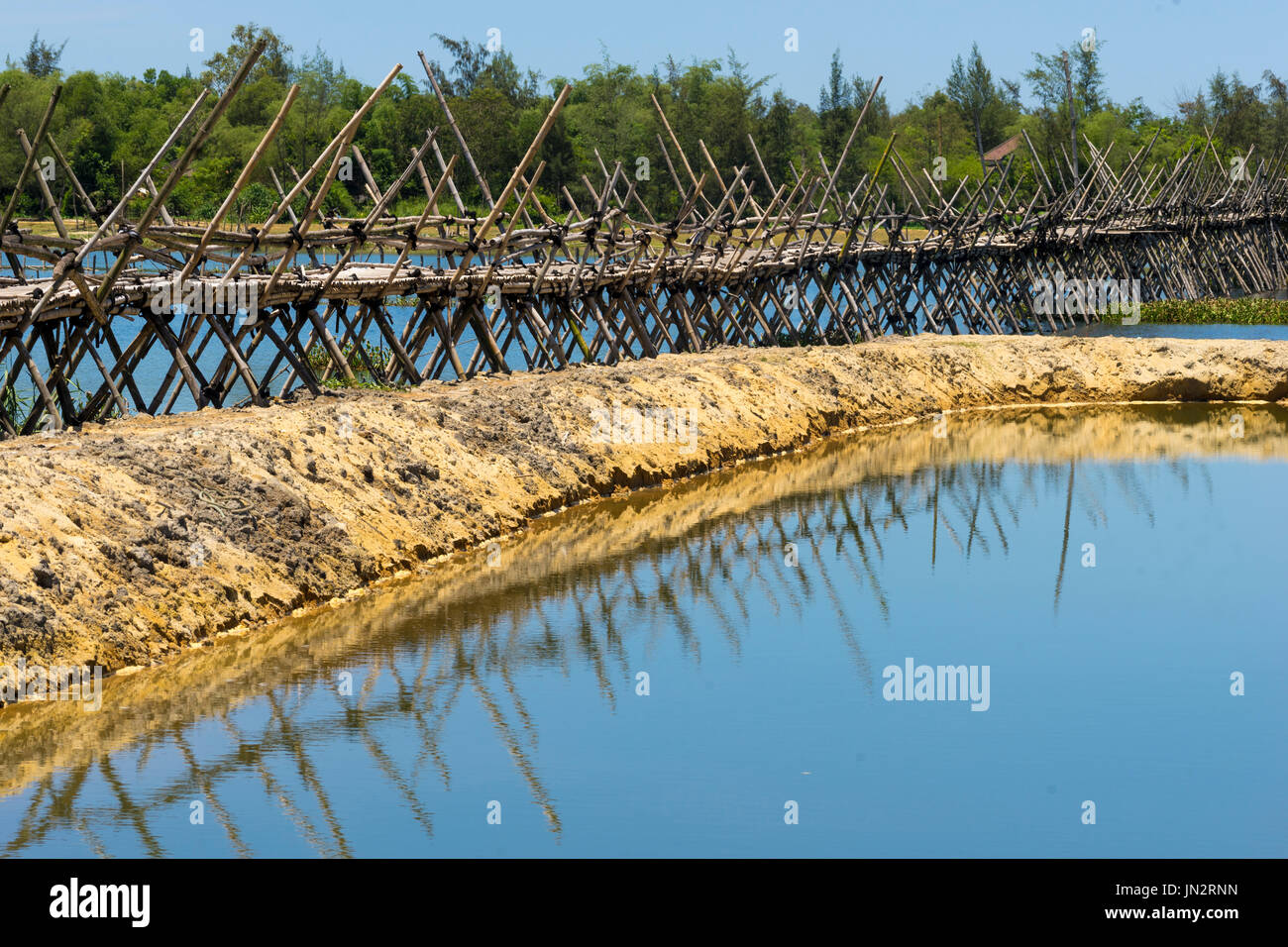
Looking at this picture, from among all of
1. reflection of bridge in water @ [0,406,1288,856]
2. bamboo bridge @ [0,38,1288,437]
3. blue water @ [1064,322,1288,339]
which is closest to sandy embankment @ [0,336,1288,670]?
reflection of bridge in water @ [0,406,1288,856]

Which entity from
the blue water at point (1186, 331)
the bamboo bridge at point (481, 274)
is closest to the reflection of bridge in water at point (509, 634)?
the bamboo bridge at point (481, 274)

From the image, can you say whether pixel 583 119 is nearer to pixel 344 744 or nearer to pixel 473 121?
pixel 473 121

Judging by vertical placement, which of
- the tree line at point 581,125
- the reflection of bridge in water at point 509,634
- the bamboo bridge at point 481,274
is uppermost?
the tree line at point 581,125

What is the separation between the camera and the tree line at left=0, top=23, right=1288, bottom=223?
57.0 m

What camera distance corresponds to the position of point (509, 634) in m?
12.8

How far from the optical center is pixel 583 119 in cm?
7975

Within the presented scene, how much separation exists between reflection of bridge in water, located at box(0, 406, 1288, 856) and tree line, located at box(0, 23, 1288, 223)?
29.1 meters

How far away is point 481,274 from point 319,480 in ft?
24.7

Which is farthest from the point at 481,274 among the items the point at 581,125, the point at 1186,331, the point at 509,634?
the point at 581,125

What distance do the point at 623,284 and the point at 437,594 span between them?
43.2ft

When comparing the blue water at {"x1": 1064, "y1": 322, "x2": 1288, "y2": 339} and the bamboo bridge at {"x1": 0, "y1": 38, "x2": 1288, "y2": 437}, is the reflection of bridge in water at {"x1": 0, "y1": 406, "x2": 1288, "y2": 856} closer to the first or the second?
the bamboo bridge at {"x1": 0, "y1": 38, "x2": 1288, "y2": 437}

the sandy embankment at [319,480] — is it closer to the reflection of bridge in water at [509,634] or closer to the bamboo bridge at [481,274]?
the reflection of bridge in water at [509,634]

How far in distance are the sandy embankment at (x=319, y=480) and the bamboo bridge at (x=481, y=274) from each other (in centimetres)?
131

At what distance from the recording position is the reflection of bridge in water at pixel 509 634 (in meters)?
8.91
